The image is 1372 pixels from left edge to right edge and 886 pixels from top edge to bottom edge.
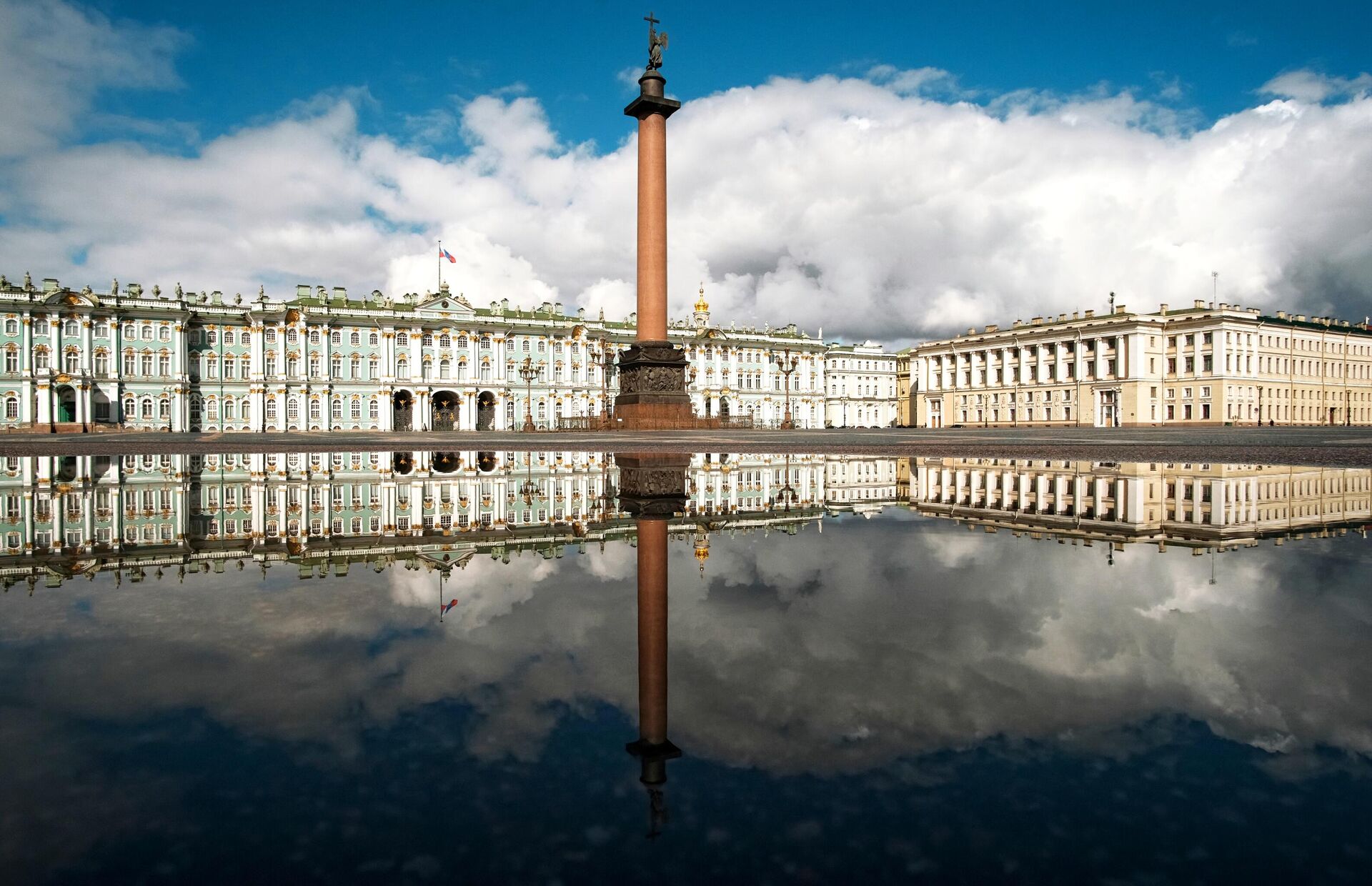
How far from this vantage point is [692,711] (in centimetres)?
266

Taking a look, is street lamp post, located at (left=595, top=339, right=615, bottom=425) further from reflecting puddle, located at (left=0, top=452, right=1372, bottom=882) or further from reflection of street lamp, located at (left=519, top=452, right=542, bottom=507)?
reflecting puddle, located at (left=0, top=452, right=1372, bottom=882)

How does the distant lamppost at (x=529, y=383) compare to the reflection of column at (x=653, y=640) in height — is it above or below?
above

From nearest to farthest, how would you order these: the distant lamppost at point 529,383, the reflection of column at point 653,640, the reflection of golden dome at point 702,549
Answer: the reflection of column at point 653,640, the reflection of golden dome at point 702,549, the distant lamppost at point 529,383

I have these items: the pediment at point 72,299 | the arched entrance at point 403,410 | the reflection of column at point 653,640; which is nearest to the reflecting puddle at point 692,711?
the reflection of column at point 653,640

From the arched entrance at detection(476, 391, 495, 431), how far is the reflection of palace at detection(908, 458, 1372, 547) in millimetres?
68572

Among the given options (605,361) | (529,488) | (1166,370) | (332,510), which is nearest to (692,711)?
(332,510)

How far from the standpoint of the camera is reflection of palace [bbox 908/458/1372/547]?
693 centimetres

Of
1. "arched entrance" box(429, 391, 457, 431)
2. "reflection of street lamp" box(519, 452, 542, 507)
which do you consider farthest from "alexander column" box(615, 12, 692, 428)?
"arched entrance" box(429, 391, 457, 431)

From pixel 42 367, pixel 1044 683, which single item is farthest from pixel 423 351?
pixel 1044 683

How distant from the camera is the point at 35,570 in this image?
5543mm

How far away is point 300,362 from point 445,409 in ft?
41.5

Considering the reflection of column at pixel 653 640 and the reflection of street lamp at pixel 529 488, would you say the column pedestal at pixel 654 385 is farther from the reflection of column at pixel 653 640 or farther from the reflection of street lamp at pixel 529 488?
the reflection of column at pixel 653 640

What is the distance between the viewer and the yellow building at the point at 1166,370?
80.6 metres

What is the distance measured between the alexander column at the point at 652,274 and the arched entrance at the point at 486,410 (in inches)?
1777
